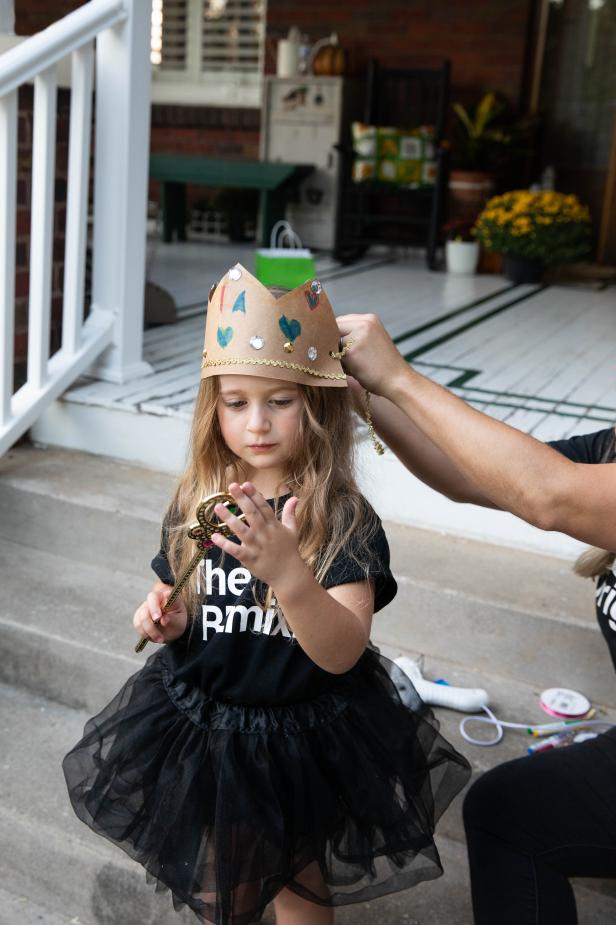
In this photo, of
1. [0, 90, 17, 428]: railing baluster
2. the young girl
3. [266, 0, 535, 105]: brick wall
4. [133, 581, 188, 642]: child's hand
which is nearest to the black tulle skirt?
the young girl

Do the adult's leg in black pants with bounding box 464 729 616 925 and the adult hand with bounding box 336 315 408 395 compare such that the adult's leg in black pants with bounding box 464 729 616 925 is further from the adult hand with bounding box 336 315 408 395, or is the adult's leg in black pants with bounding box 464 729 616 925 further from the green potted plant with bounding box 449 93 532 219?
the green potted plant with bounding box 449 93 532 219

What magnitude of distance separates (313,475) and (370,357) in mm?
179

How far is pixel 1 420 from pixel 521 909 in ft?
5.99

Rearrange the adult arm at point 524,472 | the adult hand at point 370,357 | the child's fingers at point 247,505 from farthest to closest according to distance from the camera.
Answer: the adult hand at point 370,357 → the adult arm at point 524,472 → the child's fingers at point 247,505

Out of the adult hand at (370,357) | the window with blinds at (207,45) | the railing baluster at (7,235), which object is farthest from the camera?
the window with blinds at (207,45)

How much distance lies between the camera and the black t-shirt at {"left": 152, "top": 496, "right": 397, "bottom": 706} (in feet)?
4.59

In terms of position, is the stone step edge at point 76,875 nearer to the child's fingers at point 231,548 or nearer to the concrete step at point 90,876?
the concrete step at point 90,876

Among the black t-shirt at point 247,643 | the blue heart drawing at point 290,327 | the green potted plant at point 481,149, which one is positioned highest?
the green potted plant at point 481,149

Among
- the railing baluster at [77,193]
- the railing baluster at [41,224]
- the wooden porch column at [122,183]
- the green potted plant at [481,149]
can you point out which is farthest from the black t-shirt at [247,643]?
the green potted plant at [481,149]

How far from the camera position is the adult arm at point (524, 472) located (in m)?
1.24

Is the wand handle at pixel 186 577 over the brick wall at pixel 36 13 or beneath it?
beneath

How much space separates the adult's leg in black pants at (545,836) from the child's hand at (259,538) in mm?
539

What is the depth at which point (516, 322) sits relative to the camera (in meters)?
4.54

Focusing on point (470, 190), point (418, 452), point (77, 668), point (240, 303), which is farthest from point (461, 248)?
point (240, 303)
